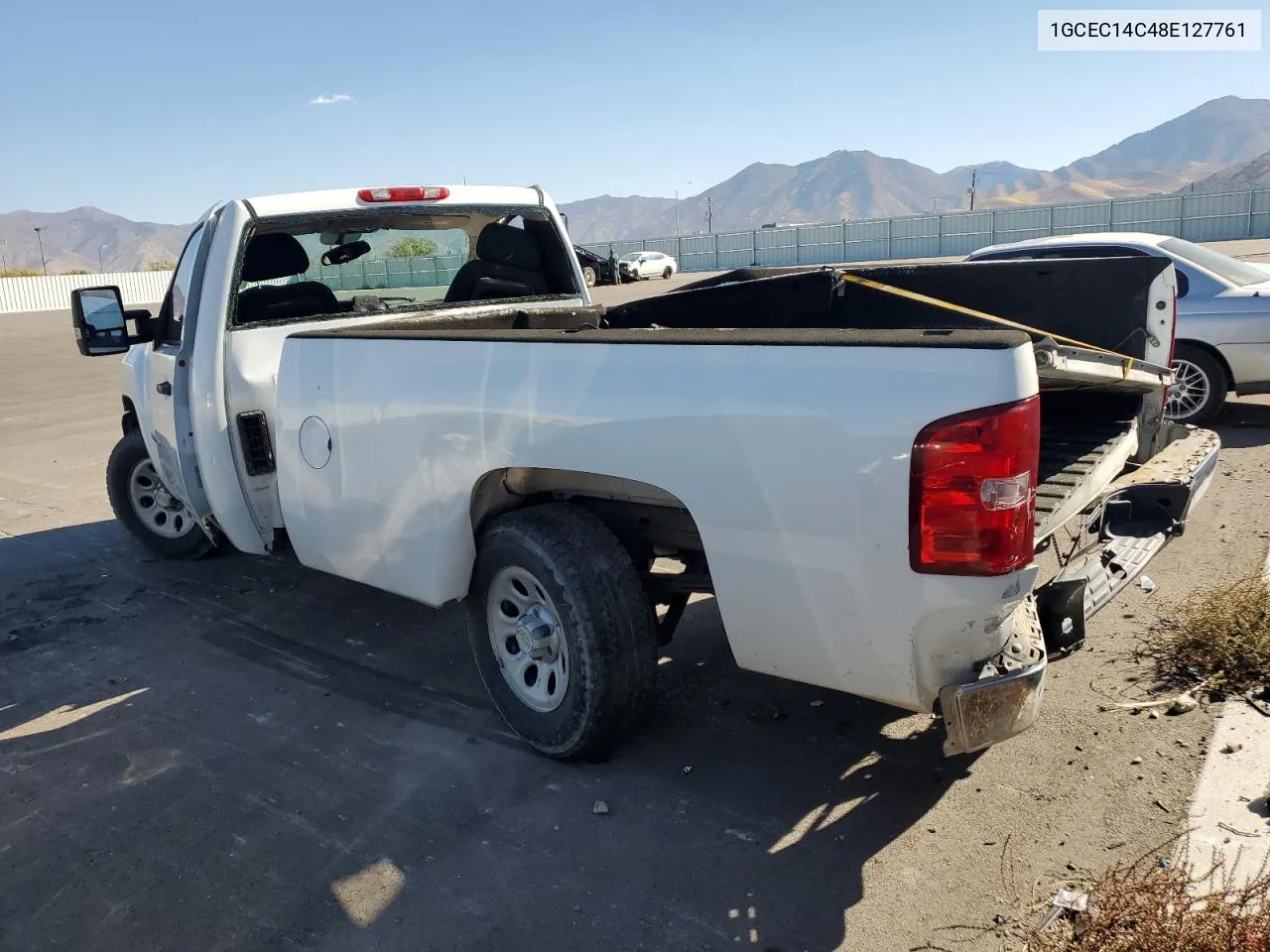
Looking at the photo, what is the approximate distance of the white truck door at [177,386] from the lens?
15.6ft

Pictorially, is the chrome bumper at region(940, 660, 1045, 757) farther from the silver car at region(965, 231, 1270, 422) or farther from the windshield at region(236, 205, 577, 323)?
the silver car at region(965, 231, 1270, 422)

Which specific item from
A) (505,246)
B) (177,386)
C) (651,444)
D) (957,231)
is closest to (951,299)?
(505,246)

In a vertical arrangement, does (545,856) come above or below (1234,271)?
below

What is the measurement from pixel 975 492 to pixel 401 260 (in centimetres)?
410

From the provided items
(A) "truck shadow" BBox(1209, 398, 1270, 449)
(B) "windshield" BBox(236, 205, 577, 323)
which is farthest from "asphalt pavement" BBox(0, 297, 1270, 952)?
(A) "truck shadow" BBox(1209, 398, 1270, 449)

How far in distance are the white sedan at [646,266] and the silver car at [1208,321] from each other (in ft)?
115

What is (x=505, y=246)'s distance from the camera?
223 inches

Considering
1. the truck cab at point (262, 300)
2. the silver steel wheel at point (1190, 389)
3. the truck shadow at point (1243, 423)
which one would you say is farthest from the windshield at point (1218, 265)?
the truck cab at point (262, 300)

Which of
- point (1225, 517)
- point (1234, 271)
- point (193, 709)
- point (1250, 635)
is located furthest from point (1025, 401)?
point (1234, 271)

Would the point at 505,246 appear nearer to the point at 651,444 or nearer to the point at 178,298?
the point at 178,298

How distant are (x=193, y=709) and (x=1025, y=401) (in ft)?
11.9

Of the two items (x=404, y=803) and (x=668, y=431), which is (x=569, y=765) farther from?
(x=668, y=431)

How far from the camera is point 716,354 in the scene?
286 cm

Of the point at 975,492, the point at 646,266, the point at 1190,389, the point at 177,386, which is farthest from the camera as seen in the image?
the point at 646,266
